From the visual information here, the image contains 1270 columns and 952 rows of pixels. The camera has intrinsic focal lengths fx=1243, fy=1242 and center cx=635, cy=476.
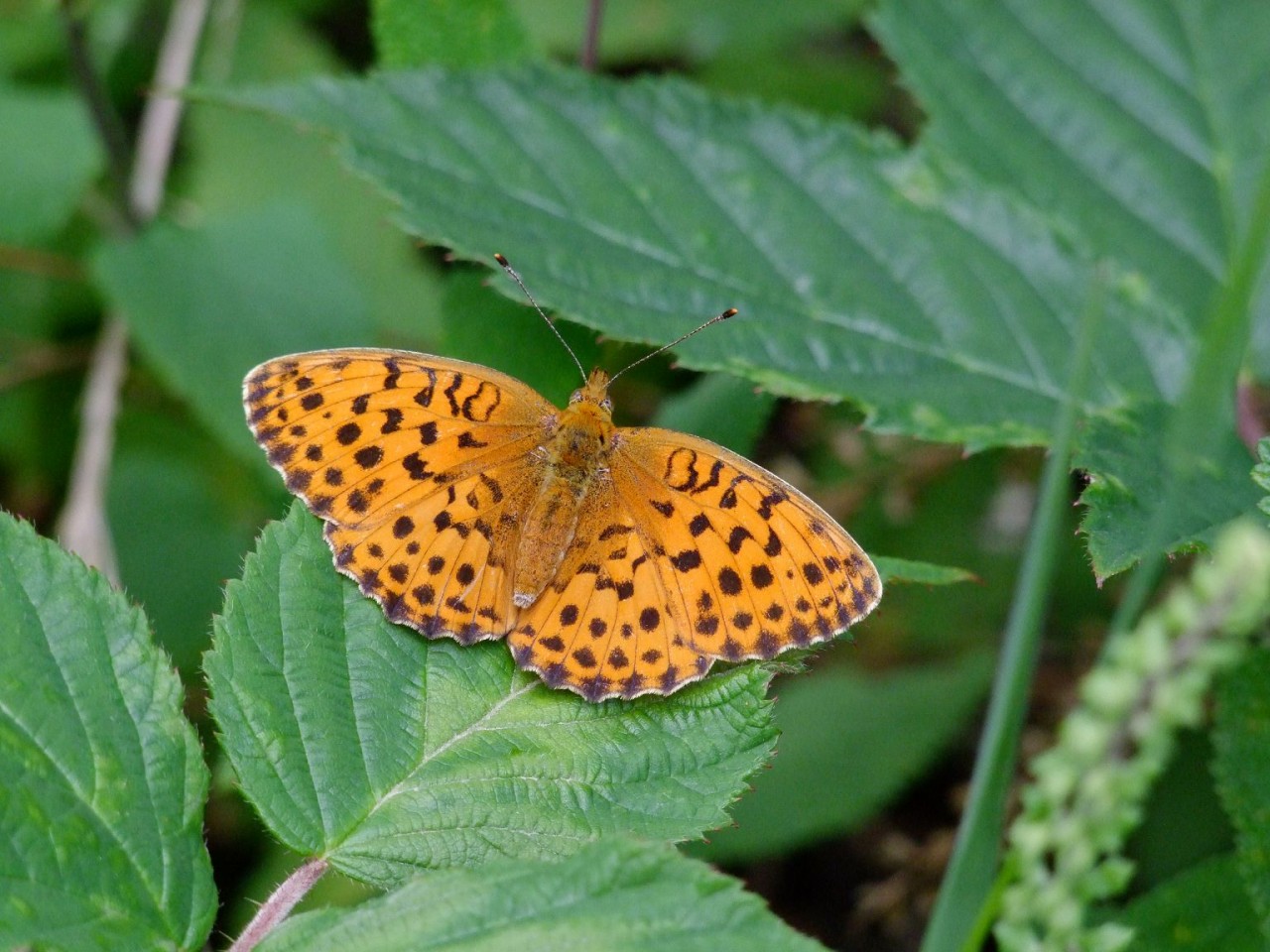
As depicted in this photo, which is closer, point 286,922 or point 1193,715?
point 1193,715

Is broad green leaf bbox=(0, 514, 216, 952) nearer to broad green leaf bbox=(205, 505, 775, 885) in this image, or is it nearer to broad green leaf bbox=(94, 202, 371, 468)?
broad green leaf bbox=(205, 505, 775, 885)

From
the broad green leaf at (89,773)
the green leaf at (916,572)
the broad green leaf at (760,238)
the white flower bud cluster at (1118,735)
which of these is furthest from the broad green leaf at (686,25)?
the white flower bud cluster at (1118,735)

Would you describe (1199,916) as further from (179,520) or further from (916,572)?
(179,520)

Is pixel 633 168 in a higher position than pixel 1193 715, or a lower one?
lower

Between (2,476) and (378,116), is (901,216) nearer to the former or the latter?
(378,116)

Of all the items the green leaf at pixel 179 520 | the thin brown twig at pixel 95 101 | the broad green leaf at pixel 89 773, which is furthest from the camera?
the green leaf at pixel 179 520

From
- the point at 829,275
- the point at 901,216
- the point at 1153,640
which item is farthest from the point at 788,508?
the point at 1153,640

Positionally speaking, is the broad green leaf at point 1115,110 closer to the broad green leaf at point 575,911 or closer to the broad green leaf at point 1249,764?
the broad green leaf at point 1249,764
